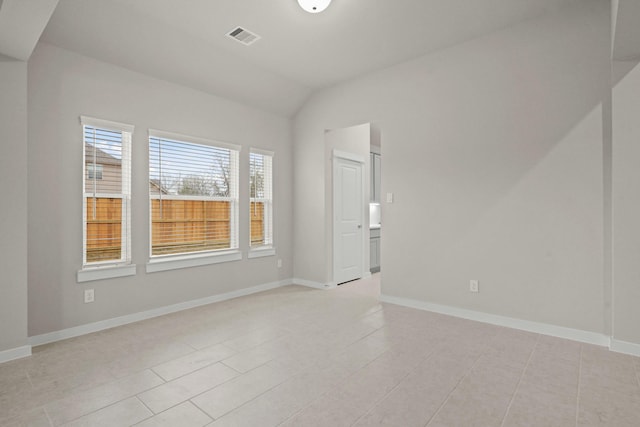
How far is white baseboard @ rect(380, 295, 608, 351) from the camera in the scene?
9.62ft

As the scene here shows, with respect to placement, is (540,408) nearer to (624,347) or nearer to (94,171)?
(624,347)

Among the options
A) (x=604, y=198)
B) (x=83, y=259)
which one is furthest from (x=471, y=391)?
(x=83, y=259)

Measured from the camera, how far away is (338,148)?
523cm

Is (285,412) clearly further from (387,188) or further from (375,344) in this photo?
(387,188)

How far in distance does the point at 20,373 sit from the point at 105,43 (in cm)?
290

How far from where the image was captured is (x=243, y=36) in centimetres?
351

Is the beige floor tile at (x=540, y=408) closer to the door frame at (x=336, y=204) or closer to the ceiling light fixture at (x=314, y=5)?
the door frame at (x=336, y=204)

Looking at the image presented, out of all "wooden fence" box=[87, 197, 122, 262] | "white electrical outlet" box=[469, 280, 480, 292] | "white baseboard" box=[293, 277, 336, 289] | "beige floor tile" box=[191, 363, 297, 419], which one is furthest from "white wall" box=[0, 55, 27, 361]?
"white electrical outlet" box=[469, 280, 480, 292]

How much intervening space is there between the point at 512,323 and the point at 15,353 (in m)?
4.40

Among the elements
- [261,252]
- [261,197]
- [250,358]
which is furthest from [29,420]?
[261,197]

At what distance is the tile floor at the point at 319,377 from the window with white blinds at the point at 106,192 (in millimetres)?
810

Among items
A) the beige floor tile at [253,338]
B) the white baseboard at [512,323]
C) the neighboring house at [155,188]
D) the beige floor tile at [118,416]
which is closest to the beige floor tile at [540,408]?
the white baseboard at [512,323]

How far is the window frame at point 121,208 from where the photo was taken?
3.22 meters

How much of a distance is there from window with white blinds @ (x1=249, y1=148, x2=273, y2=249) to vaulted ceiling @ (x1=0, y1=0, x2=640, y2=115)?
1090mm
